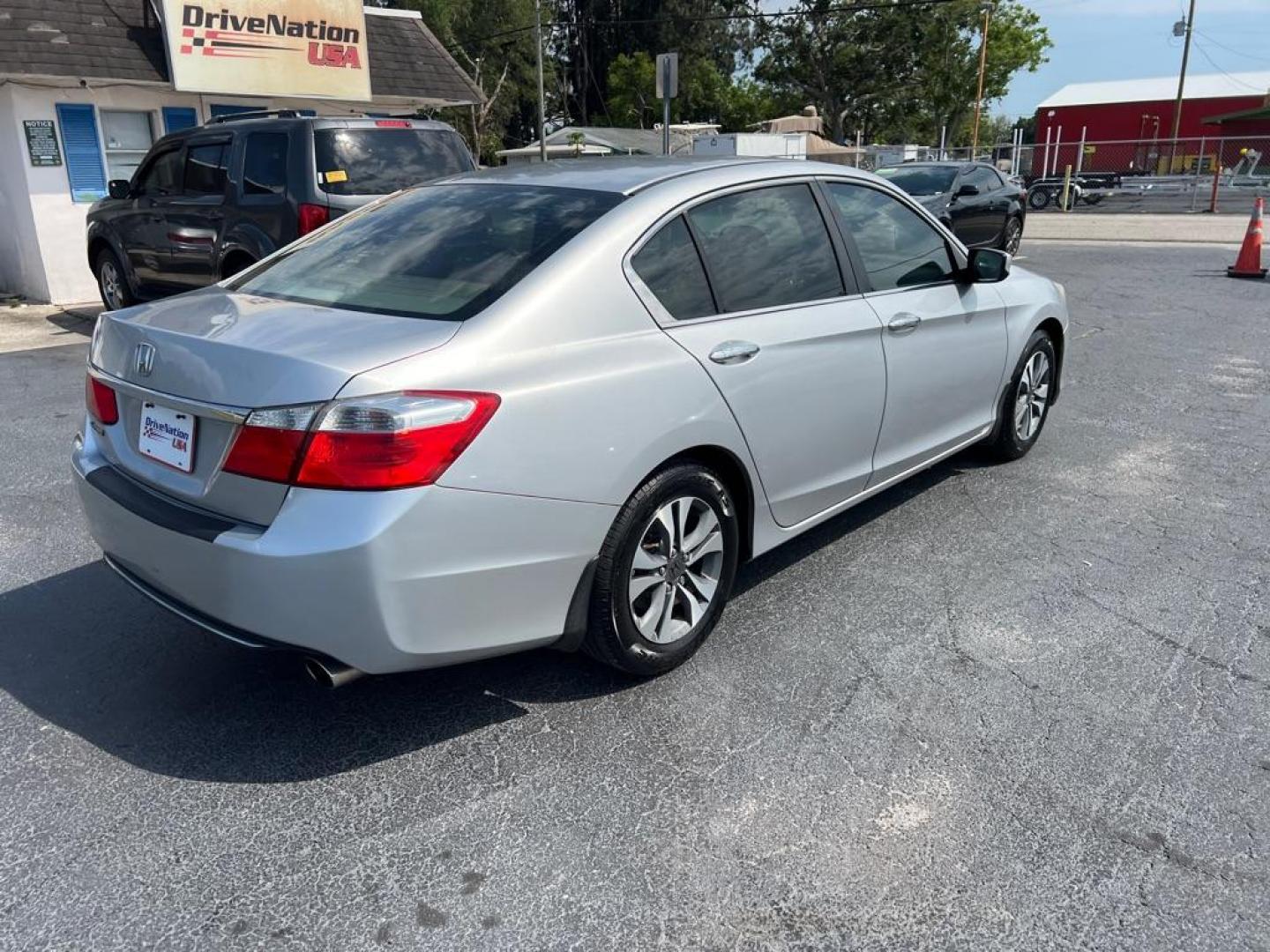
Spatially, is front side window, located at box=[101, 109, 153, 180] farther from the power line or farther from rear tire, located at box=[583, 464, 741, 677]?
the power line

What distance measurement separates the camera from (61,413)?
264 inches

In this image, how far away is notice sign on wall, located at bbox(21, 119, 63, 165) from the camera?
11625 millimetres

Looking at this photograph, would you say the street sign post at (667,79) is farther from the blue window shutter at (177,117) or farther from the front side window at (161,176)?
the blue window shutter at (177,117)

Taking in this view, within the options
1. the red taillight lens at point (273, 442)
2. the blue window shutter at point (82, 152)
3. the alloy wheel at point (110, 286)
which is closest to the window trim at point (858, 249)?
the red taillight lens at point (273, 442)

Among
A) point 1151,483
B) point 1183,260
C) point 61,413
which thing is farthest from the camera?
point 1183,260

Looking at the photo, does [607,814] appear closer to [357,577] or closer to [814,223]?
[357,577]

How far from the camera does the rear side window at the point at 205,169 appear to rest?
27.0 feet

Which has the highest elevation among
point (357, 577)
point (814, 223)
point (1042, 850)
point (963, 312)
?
point (814, 223)

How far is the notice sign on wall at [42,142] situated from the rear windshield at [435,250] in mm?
10283

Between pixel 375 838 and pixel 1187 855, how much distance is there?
2043 millimetres

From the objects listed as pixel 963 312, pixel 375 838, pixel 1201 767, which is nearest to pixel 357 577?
pixel 375 838

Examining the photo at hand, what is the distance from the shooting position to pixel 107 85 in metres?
11.9

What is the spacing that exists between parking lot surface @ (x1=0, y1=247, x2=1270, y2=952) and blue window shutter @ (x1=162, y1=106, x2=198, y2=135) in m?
10.4

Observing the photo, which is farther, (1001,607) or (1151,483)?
(1151,483)
